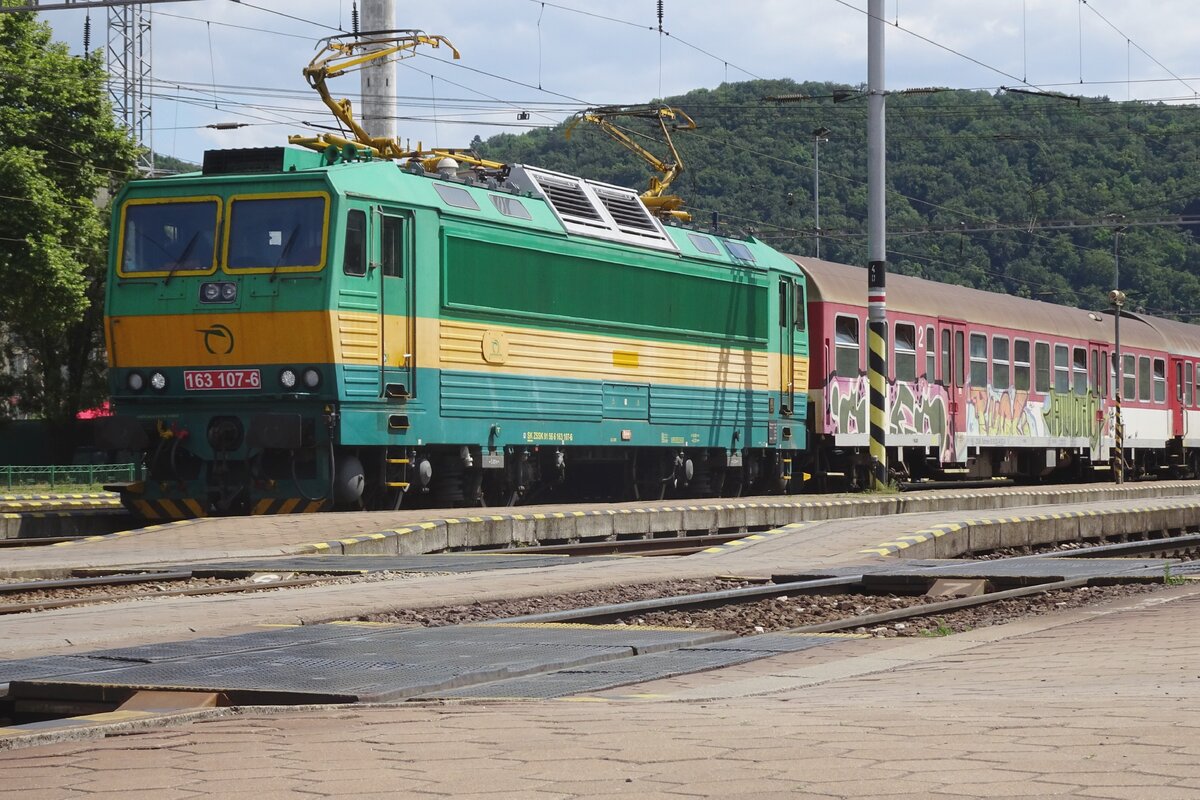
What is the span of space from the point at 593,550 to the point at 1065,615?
26.4 feet

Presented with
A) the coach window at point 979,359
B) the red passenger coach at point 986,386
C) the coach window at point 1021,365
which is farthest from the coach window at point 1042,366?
the coach window at point 979,359

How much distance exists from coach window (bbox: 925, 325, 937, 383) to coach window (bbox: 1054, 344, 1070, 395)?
6002 millimetres

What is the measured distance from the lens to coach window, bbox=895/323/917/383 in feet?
97.5

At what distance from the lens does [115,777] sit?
522 centimetres

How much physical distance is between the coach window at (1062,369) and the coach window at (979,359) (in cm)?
381

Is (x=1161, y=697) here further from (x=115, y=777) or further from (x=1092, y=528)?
(x=1092, y=528)

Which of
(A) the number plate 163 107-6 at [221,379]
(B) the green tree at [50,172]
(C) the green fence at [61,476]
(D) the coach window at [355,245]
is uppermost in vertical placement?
(B) the green tree at [50,172]

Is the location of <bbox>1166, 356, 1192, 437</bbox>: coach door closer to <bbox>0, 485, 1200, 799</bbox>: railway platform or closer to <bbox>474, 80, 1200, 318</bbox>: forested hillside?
<bbox>474, 80, 1200, 318</bbox>: forested hillside

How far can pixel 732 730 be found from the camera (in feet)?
19.4

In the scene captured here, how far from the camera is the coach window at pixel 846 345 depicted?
28953 mm

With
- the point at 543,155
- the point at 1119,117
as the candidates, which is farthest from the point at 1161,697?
the point at 1119,117

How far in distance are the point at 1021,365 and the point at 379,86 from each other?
46.4 feet

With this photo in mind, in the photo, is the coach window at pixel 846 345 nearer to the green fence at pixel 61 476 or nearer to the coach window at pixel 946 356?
the coach window at pixel 946 356

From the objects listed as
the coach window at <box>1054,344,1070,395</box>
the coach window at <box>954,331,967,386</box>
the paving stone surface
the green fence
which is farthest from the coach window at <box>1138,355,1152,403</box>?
the paving stone surface
